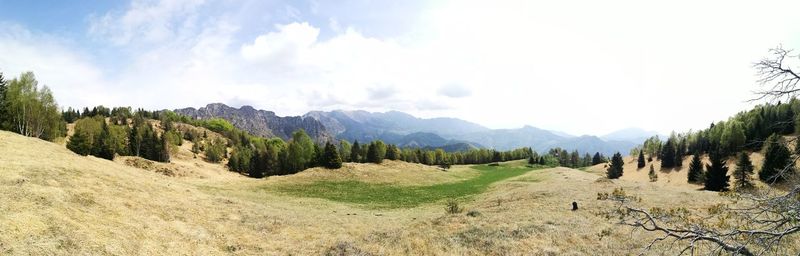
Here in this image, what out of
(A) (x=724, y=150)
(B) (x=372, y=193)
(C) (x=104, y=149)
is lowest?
(B) (x=372, y=193)

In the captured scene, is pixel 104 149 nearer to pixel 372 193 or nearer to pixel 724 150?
pixel 372 193

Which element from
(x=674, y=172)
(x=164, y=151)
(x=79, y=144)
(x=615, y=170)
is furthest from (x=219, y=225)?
(x=674, y=172)

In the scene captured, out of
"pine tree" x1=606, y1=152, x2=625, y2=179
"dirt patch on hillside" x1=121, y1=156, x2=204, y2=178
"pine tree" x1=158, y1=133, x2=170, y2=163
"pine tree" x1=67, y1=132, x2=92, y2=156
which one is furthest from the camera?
"pine tree" x1=606, y1=152, x2=625, y2=179

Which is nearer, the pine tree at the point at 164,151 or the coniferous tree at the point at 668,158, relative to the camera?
the pine tree at the point at 164,151

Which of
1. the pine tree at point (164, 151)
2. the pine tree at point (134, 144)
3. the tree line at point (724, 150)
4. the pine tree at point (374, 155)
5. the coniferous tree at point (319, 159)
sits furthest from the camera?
the pine tree at point (374, 155)

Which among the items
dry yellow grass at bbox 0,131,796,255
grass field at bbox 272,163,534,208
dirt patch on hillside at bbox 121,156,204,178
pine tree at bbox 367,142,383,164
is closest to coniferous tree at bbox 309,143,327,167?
grass field at bbox 272,163,534,208

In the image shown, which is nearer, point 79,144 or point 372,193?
point 79,144

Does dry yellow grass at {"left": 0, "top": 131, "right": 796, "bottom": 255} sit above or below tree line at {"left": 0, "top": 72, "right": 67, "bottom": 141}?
below

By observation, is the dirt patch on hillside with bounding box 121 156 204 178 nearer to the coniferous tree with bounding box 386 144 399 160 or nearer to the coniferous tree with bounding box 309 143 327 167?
the coniferous tree with bounding box 309 143 327 167

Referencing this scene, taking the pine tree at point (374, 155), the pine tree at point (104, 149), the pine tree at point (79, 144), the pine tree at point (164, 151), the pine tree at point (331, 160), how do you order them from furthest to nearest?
the pine tree at point (374, 155), the pine tree at point (164, 151), the pine tree at point (331, 160), the pine tree at point (104, 149), the pine tree at point (79, 144)

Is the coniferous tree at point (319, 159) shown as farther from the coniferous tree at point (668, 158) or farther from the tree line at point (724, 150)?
the coniferous tree at point (668, 158)

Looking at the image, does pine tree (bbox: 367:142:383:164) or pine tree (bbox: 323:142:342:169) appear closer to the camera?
pine tree (bbox: 323:142:342:169)

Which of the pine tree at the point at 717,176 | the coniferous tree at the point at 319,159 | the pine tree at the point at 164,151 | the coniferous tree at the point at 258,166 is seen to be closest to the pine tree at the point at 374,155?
the coniferous tree at the point at 319,159

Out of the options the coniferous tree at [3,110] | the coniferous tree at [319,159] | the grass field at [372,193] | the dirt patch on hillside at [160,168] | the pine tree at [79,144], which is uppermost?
the coniferous tree at [3,110]
